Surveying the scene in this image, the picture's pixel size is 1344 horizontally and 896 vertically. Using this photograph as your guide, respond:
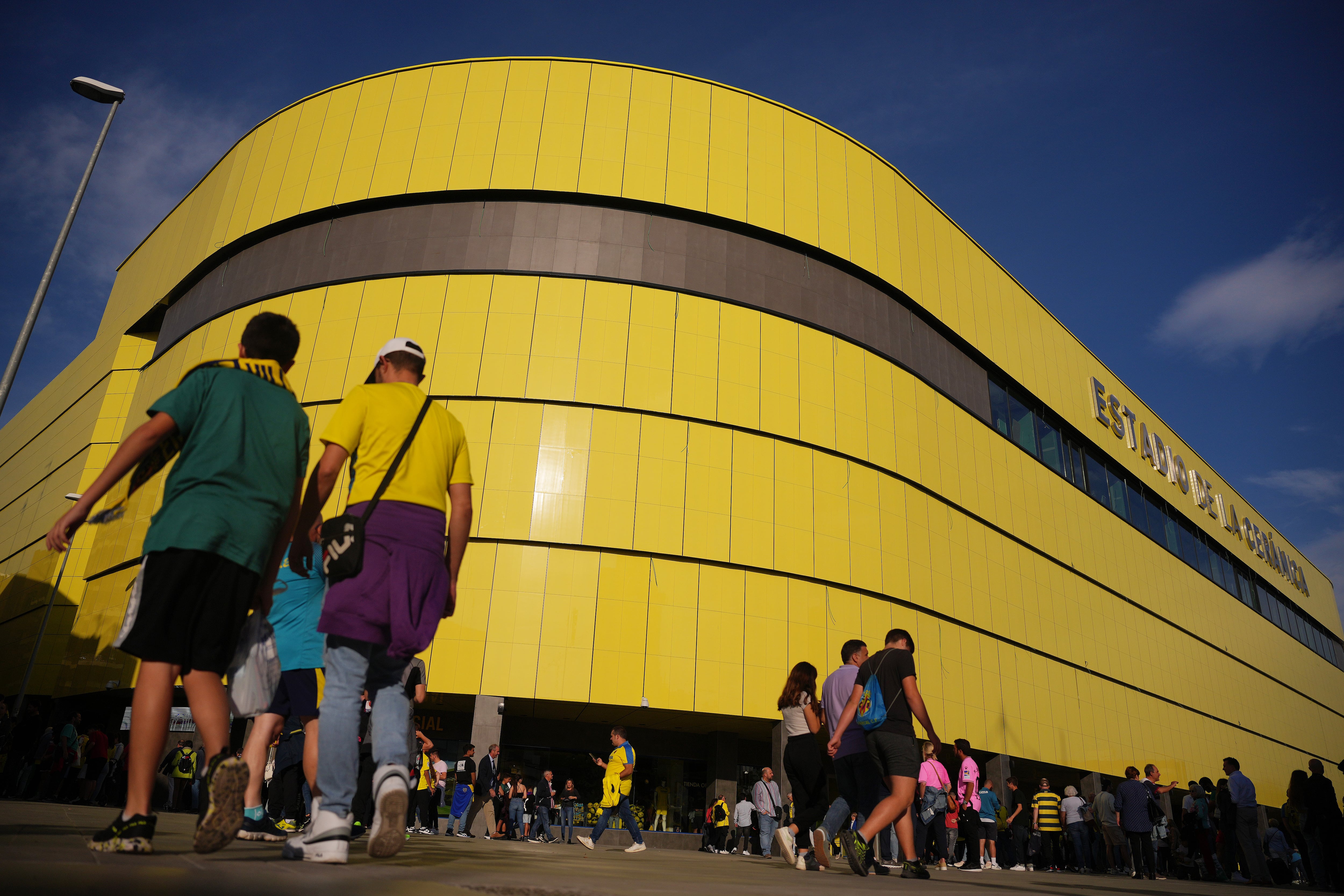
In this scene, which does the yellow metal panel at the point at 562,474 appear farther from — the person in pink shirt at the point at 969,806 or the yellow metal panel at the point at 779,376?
the person in pink shirt at the point at 969,806

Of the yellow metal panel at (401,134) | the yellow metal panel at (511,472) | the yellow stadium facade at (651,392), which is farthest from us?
the yellow metal panel at (401,134)

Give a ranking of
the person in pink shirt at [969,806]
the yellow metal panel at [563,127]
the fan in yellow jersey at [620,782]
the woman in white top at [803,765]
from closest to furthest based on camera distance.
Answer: the woman in white top at [803,765] → the fan in yellow jersey at [620,782] → the person in pink shirt at [969,806] → the yellow metal panel at [563,127]

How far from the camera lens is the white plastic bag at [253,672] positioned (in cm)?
266

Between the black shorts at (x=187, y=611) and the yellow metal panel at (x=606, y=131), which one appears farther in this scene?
the yellow metal panel at (x=606, y=131)

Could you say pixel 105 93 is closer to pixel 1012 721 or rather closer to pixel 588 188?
pixel 588 188

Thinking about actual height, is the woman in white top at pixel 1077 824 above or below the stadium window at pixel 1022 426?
below

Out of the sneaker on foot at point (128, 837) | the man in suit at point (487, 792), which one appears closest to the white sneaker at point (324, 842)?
the sneaker on foot at point (128, 837)

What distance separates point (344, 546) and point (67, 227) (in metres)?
13.6

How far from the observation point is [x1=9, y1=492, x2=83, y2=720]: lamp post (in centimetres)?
2016

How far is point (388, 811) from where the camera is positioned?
260 centimetres

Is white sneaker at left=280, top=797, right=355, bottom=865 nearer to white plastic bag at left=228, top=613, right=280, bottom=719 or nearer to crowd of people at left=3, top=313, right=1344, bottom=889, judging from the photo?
crowd of people at left=3, top=313, right=1344, bottom=889

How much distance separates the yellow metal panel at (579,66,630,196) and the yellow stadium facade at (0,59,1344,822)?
0.07 meters

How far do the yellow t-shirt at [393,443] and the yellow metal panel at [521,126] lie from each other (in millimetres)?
16286

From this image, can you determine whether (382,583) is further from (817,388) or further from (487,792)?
(817,388)
